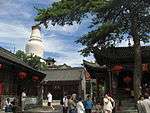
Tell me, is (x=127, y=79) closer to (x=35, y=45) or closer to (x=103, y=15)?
(x=103, y=15)

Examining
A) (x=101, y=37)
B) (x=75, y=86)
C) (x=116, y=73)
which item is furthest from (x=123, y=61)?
(x=75, y=86)

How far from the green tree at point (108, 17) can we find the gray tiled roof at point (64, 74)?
31.4m

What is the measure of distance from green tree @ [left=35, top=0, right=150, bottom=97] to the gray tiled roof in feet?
103

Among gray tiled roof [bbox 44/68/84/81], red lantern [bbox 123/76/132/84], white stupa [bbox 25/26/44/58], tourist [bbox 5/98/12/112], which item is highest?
white stupa [bbox 25/26/44/58]

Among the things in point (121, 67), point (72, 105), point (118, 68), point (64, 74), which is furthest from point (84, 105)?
point (64, 74)

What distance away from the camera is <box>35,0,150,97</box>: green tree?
2108 cm

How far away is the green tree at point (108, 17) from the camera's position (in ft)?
69.2

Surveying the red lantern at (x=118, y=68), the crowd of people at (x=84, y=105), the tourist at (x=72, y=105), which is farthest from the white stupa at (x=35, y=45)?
the tourist at (x=72, y=105)

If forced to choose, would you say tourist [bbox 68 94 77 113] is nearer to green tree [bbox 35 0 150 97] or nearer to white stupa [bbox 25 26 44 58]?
green tree [bbox 35 0 150 97]

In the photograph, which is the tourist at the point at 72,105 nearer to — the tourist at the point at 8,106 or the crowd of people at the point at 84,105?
the crowd of people at the point at 84,105

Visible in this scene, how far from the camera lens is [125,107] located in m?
27.0

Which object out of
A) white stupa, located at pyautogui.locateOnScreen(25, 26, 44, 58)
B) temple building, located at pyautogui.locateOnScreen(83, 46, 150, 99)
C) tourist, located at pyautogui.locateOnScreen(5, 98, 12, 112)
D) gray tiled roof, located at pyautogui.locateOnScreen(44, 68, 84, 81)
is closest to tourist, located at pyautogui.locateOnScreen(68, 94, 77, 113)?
temple building, located at pyautogui.locateOnScreen(83, 46, 150, 99)

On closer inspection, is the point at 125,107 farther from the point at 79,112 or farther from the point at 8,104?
the point at 79,112

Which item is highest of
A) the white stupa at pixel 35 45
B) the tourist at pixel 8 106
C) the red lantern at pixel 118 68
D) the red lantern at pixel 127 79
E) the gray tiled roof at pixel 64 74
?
the white stupa at pixel 35 45
